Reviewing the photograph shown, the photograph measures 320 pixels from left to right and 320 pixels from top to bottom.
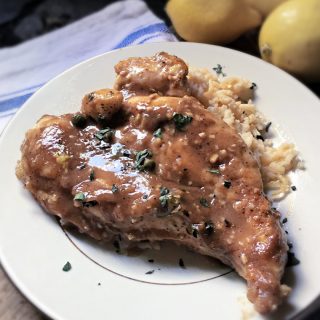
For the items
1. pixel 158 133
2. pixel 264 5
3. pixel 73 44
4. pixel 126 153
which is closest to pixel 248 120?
pixel 158 133

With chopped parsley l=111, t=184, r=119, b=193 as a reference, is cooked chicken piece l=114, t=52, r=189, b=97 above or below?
above

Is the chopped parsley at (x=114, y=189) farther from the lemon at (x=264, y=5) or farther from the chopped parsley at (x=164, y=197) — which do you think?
the lemon at (x=264, y=5)

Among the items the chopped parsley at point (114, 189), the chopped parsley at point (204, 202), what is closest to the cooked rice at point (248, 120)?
the chopped parsley at point (204, 202)

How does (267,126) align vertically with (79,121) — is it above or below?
below

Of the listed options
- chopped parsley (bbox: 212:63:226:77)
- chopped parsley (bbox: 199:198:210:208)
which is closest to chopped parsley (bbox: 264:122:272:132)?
chopped parsley (bbox: 212:63:226:77)

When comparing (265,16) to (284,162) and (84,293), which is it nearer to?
(284,162)

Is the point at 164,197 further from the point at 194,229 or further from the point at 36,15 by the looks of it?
the point at 36,15

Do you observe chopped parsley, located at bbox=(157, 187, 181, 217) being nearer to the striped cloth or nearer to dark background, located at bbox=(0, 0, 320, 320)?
the striped cloth
